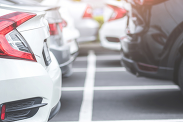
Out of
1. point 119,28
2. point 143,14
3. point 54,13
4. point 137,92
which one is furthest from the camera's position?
point 119,28

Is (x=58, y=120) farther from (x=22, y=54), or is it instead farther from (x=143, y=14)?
(x=143, y=14)

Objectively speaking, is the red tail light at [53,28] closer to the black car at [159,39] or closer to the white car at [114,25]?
the black car at [159,39]

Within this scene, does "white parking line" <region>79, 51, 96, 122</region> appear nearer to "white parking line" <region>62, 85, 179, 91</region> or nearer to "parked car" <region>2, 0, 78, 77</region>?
"white parking line" <region>62, 85, 179, 91</region>

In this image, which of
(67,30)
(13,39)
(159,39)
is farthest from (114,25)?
(13,39)

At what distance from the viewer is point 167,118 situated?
3217 mm

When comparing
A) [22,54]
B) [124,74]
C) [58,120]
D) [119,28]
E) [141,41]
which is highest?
[22,54]

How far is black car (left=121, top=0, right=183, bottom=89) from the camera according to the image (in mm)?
3174

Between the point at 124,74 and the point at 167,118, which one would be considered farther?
the point at 124,74

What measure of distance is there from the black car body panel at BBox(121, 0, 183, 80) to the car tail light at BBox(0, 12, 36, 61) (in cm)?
163

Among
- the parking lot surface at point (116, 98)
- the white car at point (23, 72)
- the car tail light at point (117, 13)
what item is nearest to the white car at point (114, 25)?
the car tail light at point (117, 13)

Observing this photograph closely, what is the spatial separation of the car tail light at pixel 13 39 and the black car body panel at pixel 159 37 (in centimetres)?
163

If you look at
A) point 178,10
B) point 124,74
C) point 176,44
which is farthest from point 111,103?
point 124,74

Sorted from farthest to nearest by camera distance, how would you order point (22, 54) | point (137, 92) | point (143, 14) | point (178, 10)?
point (137, 92) < point (143, 14) < point (178, 10) < point (22, 54)

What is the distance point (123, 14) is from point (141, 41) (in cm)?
278
